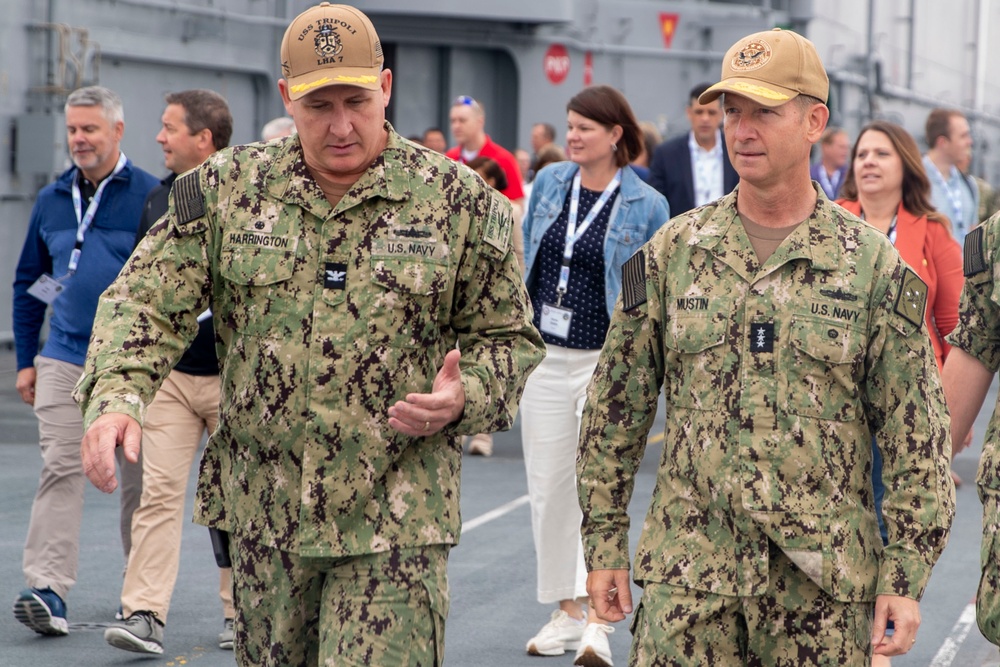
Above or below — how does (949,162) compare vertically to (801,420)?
above

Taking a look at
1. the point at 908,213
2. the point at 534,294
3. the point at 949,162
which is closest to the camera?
the point at 908,213

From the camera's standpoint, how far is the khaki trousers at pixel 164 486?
19.6 feet

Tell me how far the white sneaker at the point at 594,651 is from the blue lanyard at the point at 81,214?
8.61ft

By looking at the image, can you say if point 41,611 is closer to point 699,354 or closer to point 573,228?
point 573,228

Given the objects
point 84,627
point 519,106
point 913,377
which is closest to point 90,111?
point 84,627

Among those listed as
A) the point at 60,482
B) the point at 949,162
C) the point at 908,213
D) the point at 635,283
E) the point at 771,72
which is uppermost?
the point at 949,162

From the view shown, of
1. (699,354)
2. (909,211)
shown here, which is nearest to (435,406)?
(699,354)

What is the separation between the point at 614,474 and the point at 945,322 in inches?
116

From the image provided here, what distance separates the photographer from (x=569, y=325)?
629 cm

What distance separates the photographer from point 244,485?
3592mm

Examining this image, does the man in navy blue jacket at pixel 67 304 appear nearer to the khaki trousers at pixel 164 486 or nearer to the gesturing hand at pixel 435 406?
the khaki trousers at pixel 164 486

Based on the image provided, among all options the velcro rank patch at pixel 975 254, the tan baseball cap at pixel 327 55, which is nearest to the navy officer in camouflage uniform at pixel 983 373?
the velcro rank patch at pixel 975 254

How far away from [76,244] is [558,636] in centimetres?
260

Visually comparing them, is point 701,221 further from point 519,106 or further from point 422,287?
point 519,106
